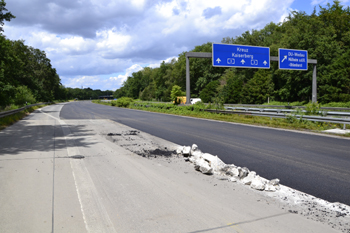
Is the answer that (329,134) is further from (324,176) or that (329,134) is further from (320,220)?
(320,220)

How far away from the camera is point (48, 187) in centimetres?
511

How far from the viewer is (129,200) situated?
4.45m

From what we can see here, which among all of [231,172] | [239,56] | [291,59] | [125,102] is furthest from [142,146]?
[125,102]

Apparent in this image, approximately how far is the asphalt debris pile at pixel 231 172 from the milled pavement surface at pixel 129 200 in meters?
0.18

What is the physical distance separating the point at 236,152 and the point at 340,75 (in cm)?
3625

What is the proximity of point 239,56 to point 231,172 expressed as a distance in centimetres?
2016

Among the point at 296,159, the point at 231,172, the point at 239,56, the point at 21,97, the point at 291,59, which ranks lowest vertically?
the point at 296,159

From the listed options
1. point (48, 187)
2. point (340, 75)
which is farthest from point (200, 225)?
point (340, 75)

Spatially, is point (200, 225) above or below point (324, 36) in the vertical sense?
below

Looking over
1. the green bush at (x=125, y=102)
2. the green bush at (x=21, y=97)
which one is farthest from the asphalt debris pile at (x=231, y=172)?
the green bush at (x=125, y=102)

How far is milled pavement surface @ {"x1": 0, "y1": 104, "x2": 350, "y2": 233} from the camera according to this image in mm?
3584

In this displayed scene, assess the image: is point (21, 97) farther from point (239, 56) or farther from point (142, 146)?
point (142, 146)

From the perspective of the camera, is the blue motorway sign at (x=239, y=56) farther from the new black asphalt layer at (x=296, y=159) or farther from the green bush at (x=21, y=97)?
the green bush at (x=21, y=97)

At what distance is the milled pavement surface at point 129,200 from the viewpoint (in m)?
3.58
